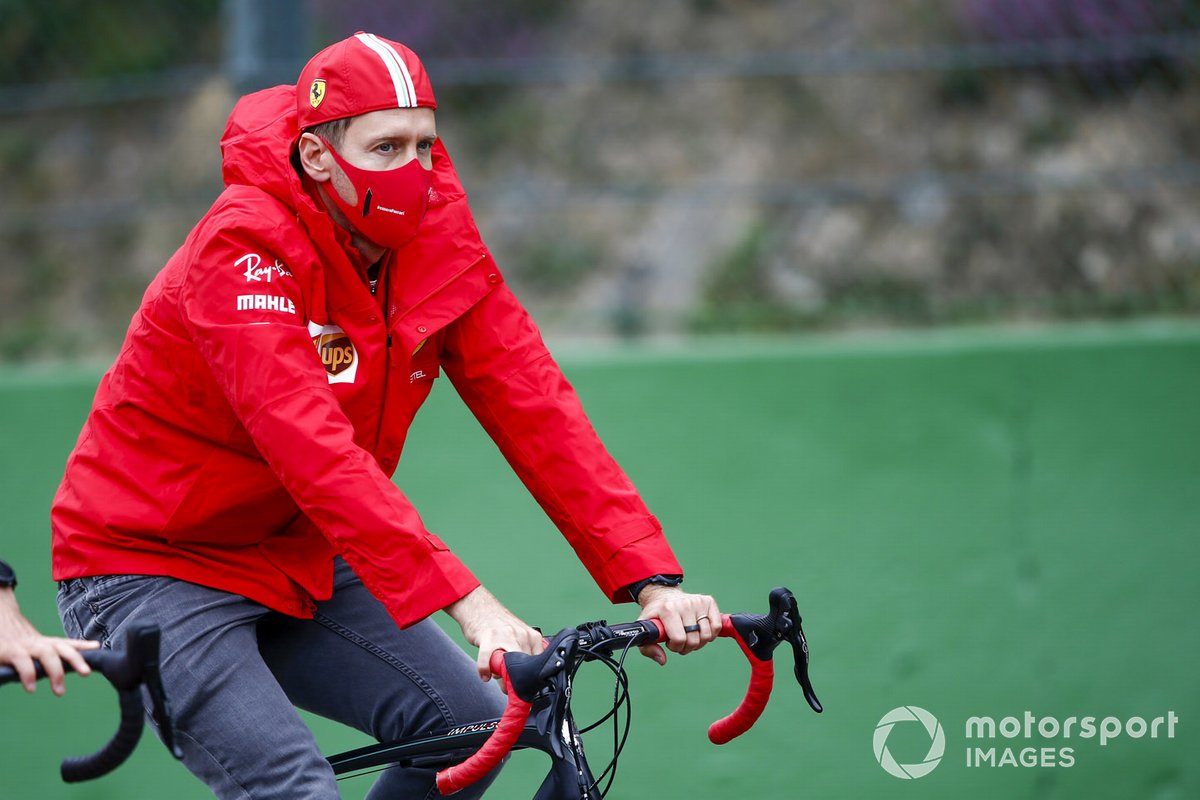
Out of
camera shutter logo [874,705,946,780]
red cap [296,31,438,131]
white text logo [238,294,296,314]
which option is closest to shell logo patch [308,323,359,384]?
white text logo [238,294,296,314]

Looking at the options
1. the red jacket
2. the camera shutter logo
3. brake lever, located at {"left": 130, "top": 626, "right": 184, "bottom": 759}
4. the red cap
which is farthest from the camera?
the camera shutter logo

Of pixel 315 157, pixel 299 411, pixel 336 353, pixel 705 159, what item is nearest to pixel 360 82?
pixel 315 157

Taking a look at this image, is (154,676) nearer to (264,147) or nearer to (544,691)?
(544,691)

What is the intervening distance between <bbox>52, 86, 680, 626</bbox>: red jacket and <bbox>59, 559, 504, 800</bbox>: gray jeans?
2.7 inches

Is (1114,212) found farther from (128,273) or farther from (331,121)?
(128,273)

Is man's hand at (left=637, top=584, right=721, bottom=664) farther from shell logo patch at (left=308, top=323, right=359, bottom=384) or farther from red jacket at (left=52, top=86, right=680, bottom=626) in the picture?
shell logo patch at (left=308, top=323, right=359, bottom=384)

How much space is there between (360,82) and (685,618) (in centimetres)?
120

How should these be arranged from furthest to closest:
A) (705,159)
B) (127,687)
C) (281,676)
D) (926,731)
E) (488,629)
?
(705,159)
(926,731)
(281,676)
(488,629)
(127,687)

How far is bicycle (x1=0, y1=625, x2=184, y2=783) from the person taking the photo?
237 centimetres

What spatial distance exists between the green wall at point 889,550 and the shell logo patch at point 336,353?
7.31 ft

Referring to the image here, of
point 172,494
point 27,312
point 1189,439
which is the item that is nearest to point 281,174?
point 172,494

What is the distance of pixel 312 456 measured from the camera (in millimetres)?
2516

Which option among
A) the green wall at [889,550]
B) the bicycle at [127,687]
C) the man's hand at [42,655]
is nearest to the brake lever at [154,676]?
the bicycle at [127,687]

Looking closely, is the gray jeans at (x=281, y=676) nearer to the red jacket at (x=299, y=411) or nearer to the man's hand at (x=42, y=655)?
the red jacket at (x=299, y=411)
